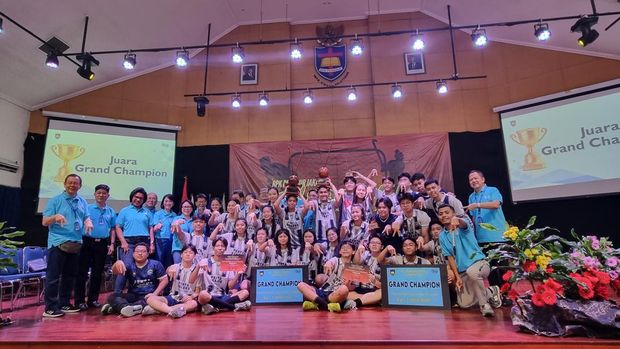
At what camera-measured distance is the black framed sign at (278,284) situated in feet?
13.4

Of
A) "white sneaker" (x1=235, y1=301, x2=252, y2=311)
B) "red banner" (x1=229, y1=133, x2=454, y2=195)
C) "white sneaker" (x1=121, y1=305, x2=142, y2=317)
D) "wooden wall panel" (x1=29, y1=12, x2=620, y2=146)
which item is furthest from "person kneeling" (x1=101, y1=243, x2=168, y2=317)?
"wooden wall panel" (x1=29, y1=12, x2=620, y2=146)

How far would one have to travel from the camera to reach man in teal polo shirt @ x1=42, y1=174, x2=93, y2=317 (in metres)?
3.63

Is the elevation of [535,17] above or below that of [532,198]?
→ above

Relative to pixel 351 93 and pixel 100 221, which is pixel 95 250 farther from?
pixel 351 93

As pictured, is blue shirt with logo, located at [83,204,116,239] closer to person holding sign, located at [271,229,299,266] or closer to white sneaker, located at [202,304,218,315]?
white sneaker, located at [202,304,218,315]

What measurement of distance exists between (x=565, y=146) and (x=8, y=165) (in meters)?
10.8

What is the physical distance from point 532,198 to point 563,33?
129 inches

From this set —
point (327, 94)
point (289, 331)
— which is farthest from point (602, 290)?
point (327, 94)

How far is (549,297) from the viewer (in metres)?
2.39

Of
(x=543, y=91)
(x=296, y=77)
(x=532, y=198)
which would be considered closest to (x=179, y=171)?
(x=296, y=77)

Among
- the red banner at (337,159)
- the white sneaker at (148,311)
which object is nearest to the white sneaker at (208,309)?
the white sneaker at (148,311)

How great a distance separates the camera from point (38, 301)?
16.6 ft

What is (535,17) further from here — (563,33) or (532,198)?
(532,198)

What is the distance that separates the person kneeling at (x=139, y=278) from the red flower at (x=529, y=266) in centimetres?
365
